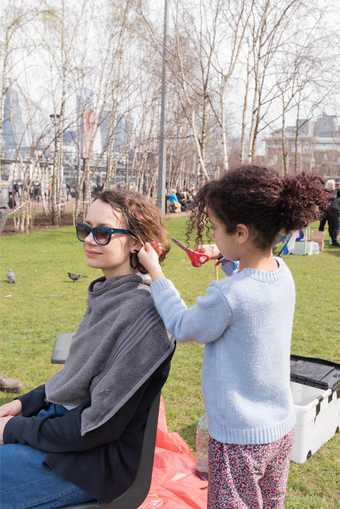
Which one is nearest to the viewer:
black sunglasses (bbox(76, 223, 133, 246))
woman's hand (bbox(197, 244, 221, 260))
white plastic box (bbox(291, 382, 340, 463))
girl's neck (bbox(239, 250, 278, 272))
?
girl's neck (bbox(239, 250, 278, 272))

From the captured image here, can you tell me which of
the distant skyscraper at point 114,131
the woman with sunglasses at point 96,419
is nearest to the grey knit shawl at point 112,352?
the woman with sunglasses at point 96,419

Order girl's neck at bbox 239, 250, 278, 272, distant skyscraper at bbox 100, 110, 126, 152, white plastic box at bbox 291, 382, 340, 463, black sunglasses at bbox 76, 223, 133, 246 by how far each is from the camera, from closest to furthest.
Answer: girl's neck at bbox 239, 250, 278, 272 < black sunglasses at bbox 76, 223, 133, 246 < white plastic box at bbox 291, 382, 340, 463 < distant skyscraper at bbox 100, 110, 126, 152

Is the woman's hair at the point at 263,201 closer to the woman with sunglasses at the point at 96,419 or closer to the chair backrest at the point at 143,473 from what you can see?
the woman with sunglasses at the point at 96,419

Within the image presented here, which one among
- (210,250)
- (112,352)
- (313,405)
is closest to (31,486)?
(112,352)

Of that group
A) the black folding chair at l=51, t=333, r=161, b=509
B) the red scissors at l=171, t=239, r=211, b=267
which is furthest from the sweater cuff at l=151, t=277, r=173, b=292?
the red scissors at l=171, t=239, r=211, b=267

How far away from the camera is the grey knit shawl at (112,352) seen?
5.24 ft

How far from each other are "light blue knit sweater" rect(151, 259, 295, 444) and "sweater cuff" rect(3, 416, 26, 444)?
58cm

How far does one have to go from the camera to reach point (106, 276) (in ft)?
6.32

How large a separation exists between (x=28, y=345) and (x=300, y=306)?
358 cm

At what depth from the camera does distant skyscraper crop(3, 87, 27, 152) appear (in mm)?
14773

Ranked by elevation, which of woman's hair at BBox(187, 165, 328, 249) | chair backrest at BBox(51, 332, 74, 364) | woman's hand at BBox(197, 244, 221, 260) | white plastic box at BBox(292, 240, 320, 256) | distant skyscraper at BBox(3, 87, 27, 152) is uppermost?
distant skyscraper at BBox(3, 87, 27, 152)

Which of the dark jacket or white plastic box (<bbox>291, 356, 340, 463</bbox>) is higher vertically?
the dark jacket

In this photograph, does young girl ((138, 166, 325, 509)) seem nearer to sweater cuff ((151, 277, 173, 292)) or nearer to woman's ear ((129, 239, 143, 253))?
sweater cuff ((151, 277, 173, 292))

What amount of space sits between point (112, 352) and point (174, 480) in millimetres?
1197
